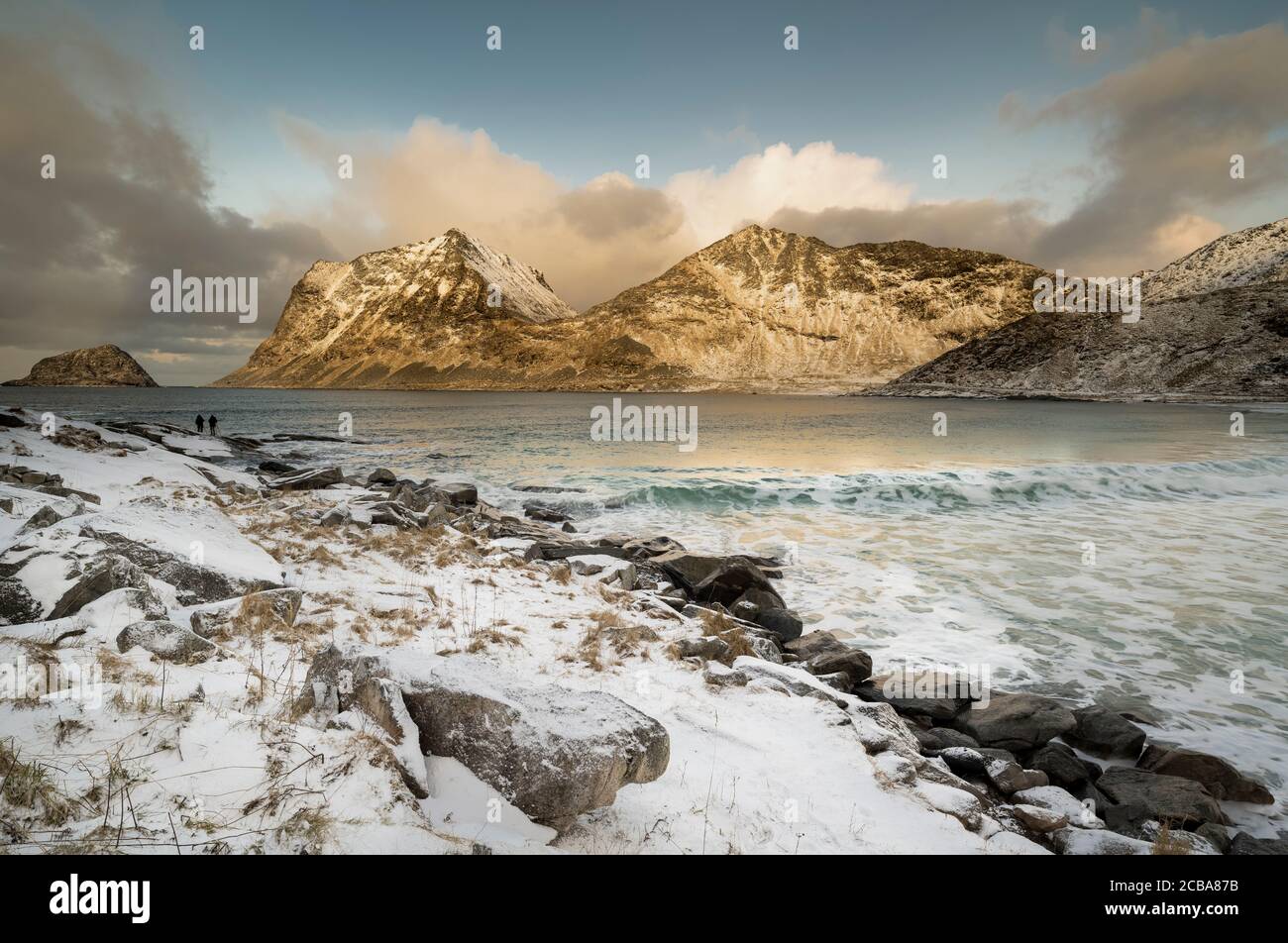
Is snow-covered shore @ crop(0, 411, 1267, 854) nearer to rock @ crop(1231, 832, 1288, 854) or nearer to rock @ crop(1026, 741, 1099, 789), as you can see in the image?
rock @ crop(1026, 741, 1099, 789)

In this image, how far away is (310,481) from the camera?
2036cm

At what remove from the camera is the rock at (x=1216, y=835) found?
4.97 m

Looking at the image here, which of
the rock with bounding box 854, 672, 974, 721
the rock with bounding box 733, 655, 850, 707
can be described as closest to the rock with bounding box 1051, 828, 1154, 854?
the rock with bounding box 733, 655, 850, 707

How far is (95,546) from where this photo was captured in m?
6.20

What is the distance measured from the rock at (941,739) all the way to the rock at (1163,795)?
4.01 ft

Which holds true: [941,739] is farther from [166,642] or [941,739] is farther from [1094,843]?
[166,642]

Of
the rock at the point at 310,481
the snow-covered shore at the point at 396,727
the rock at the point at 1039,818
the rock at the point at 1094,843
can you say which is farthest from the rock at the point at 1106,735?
the rock at the point at 310,481

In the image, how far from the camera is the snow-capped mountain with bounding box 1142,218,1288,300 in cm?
15138

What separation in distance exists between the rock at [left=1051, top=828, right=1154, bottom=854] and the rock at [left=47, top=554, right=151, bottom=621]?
8.82 metres

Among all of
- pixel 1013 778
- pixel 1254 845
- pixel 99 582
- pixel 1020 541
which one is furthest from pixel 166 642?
pixel 1020 541

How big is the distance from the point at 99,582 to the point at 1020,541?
63.2 ft
